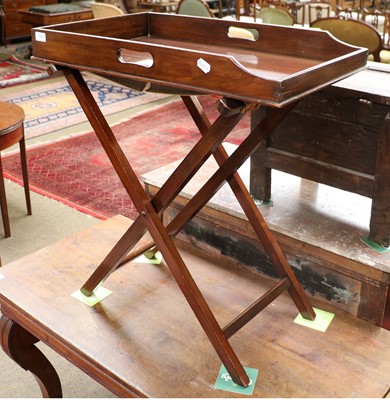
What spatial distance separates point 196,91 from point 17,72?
5169 mm

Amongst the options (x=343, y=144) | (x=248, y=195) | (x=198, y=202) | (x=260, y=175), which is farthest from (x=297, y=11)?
(x=198, y=202)

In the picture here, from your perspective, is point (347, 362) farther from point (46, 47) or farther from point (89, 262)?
point (46, 47)

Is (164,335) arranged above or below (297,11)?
above

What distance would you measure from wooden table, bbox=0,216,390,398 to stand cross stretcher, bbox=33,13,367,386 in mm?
75

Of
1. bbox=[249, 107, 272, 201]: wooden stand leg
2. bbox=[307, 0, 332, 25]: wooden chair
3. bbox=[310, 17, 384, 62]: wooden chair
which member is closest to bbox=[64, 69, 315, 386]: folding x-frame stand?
bbox=[249, 107, 272, 201]: wooden stand leg

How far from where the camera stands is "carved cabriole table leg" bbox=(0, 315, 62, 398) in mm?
1566

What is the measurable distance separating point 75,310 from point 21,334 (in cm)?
18

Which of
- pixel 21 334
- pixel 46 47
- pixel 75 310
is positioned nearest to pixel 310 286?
pixel 75 310

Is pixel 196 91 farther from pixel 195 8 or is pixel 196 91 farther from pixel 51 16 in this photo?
pixel 51 16

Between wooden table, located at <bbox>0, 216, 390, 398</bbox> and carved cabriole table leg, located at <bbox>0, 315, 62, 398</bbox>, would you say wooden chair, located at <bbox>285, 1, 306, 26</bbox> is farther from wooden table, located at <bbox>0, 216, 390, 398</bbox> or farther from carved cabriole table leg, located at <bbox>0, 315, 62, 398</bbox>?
carved cabriole table leg, located at <bbox>0, 315, 62, 398</bbox>

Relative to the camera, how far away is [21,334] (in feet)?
5.18

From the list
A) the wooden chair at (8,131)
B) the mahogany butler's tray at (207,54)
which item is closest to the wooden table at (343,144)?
the mahogany butler's tray at (207,54)

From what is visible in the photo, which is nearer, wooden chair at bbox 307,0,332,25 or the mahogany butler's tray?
the mahogany butler's tray

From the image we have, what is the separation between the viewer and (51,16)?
6.40 metres
